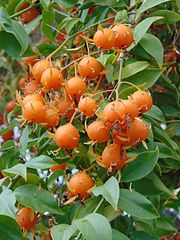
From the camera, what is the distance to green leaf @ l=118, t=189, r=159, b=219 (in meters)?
0.85

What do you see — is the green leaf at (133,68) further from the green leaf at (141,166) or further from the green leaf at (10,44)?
the green leaf at (10,44)

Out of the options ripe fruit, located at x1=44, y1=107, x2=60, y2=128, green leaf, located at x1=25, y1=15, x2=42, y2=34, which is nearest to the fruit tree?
ripe fruit, located at x1=44, y1=107, x2=60, y2=128

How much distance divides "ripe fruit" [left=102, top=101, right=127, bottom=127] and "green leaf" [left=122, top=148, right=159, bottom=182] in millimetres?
91

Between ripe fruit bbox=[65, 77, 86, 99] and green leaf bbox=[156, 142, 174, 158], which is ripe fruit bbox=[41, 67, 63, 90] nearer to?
ripe fruit bbox=[65, 77, 86, 99]

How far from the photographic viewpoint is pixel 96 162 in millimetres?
930

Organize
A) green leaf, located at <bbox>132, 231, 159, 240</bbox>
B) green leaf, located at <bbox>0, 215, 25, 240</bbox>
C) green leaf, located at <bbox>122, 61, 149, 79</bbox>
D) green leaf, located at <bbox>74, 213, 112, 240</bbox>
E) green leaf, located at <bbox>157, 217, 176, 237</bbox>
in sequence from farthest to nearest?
green leaf, located at <bbox>157, 217, 176, 237</bbox>
green leaf, located at <bbox>132, 231, 159, 240</bbox>
green leaf, located at <bbox>122, 61, 149, 79</bbox>
green leaf, located at <bbox>0, 215, 25, 240</bbox>
green leaf, located at <bbox>74, 213, 112, 240</bbox>

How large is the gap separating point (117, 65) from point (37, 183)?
0.24 m

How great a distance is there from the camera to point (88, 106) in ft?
2.89

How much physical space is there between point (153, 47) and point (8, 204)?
357 millimetres

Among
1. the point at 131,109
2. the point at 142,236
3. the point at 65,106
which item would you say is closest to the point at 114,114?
the point at 131,109

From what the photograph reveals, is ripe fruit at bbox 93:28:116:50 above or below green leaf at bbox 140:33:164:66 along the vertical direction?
above

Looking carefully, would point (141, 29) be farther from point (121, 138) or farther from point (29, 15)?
point (29, 15)

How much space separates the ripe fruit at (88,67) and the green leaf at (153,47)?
107 millimetres

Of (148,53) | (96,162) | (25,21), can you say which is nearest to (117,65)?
(148,53)
